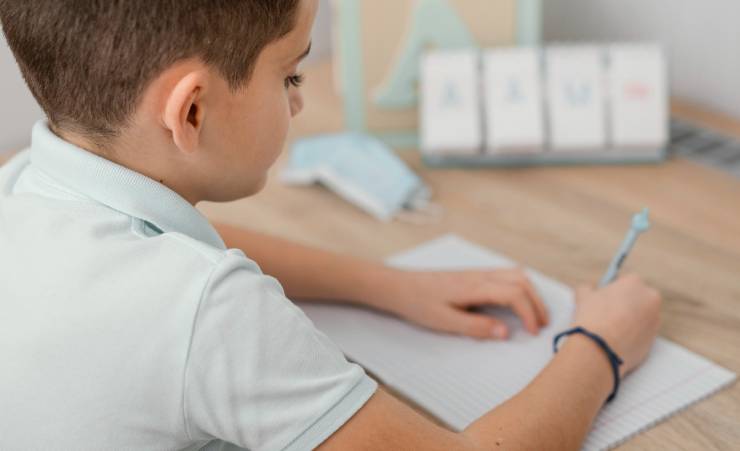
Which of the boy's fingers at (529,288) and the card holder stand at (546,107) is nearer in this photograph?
the boy's fingers at (529,288)

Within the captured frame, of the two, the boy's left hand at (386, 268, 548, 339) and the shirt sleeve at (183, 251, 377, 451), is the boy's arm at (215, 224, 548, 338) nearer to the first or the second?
the boy's left hand at (386, 268, 548, 339)

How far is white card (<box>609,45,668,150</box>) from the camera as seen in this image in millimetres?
1162

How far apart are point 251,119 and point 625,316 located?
39cm

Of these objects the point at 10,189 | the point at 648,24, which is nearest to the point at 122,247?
the point at 10,189

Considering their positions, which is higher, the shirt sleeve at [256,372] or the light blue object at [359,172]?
the shirt sleeve at [256,372]

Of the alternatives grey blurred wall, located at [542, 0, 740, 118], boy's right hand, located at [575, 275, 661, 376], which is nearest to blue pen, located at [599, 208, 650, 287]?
boy's right hand, located at [575, 275, 661, 376]

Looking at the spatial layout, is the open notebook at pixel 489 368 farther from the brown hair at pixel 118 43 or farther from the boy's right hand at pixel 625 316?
the brown hair at pixel 118 43

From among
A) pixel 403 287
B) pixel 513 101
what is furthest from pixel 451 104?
pixel 403 287

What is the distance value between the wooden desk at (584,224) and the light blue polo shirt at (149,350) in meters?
0.44

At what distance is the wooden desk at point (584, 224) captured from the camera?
0.88 meters

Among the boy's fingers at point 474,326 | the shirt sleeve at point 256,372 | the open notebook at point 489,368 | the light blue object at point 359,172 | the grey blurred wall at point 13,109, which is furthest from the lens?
the grey blurred wall at point 13,109

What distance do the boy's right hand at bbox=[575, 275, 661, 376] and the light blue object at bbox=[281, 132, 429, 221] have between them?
1.02 ft

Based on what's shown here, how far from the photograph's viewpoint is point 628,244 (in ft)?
2.84

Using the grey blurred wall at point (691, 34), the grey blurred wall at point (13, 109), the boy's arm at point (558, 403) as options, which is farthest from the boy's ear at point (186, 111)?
the grey blurred wall at point (691, 34)
